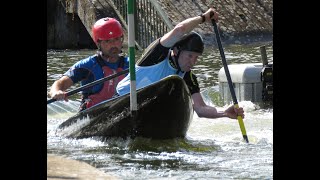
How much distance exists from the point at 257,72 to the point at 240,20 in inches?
483

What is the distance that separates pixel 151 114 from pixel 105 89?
111 centimetres

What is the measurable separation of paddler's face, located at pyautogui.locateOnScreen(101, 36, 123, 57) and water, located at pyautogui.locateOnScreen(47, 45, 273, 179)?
3.11 feet

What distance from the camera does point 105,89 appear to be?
9625mm

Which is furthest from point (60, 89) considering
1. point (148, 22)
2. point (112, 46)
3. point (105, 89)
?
point (148, 22)

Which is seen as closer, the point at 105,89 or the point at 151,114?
the point at 151,114

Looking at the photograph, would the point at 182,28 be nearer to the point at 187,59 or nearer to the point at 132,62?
the point at 187,59

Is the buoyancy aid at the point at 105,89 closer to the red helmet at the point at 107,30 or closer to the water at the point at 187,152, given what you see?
the red helmet at the point at 107,30

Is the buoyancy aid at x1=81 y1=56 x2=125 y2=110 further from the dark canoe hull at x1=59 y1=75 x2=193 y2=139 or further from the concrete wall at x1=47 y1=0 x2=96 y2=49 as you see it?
the concrete wall at x1=47 y1=0 x2=96 y2=49

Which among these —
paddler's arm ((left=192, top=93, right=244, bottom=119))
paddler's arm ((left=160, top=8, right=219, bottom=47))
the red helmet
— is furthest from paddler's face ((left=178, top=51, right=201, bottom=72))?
the red helmet

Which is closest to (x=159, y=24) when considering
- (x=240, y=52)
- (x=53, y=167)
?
(x=240, y=52)

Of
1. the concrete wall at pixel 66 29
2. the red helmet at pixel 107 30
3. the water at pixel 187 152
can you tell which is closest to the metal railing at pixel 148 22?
the concrete wall at pixel 66 29
